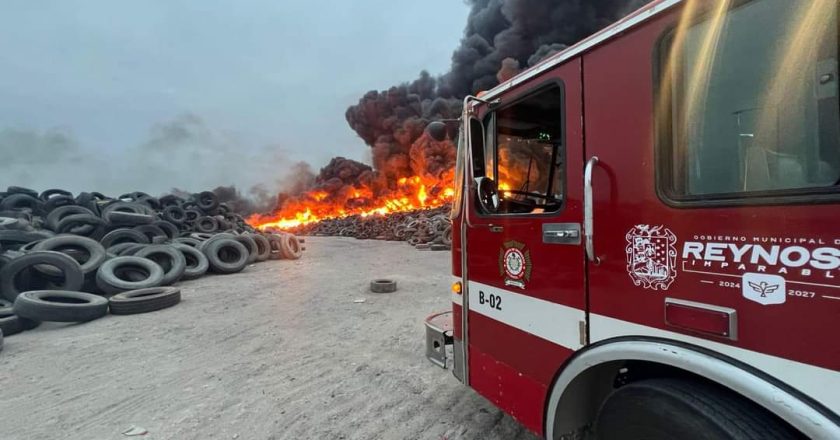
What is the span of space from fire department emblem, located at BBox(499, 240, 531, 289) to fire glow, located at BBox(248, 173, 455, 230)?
43007mm

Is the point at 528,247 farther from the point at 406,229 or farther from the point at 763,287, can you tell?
the point at 406,229

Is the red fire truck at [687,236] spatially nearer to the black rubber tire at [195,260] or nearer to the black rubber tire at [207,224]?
the black rubber tire at [195,260]

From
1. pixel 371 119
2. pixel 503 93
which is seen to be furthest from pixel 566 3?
pixel 503 93

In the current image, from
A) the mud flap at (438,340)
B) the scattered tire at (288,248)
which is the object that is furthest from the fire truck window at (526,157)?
the scattered tire at (288,248)

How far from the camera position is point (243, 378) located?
4.11 metres

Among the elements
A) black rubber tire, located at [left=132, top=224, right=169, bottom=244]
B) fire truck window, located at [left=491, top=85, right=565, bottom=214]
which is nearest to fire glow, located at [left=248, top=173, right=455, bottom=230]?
black rubber tire, located at [left=132, top=224, right=169, bottom=244]

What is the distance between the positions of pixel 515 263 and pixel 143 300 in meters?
6.86

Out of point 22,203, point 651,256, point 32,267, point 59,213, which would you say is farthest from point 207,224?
point 651,256

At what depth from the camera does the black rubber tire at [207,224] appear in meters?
15.7

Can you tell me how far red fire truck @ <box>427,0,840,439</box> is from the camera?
4.04ft

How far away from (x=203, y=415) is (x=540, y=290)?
305 centimetres

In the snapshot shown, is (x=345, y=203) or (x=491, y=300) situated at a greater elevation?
(x=345, y=203)

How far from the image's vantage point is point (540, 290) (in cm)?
221

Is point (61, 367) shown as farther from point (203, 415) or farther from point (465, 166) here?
point (465, 166)
